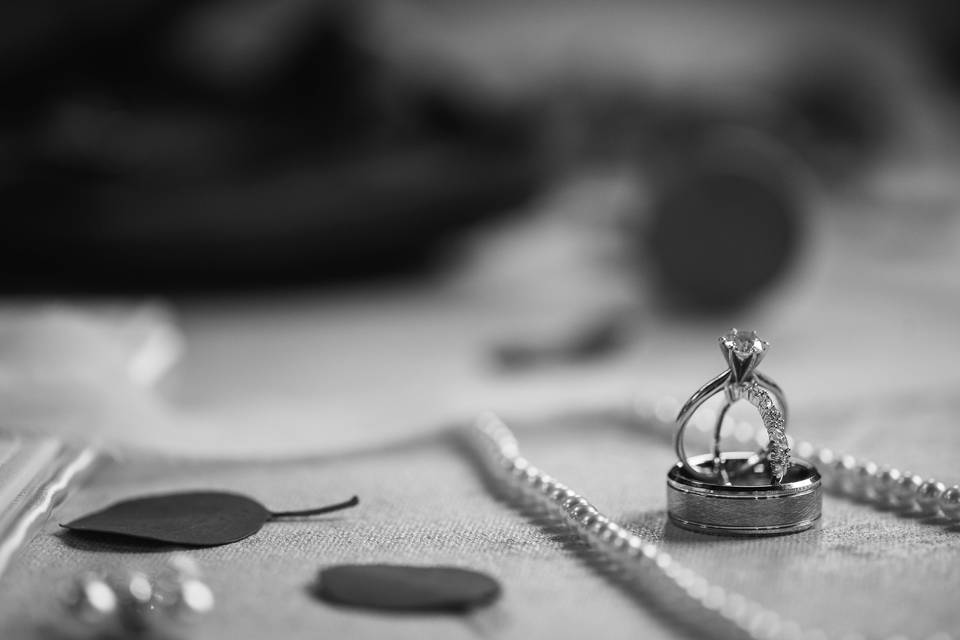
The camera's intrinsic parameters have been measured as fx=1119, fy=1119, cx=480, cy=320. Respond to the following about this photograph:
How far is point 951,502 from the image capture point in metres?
0.51

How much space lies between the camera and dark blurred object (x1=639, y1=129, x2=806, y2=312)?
1130 mm

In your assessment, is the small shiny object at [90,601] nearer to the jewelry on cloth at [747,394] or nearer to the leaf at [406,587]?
the leaf at [406,587]

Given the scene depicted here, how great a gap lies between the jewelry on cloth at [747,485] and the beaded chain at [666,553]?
28 millimetres

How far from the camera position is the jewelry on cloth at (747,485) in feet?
1.57

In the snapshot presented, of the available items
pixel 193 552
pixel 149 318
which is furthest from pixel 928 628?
pixel 149 318

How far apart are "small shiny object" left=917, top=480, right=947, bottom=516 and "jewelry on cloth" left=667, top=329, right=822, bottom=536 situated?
57 millimetres

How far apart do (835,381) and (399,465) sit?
0.39m

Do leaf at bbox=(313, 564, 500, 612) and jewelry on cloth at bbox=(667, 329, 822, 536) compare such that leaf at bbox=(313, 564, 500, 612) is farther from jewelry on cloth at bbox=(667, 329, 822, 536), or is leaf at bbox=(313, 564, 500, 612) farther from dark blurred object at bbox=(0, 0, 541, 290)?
dark blurred object at bbox=(0, 0, 541, 290)

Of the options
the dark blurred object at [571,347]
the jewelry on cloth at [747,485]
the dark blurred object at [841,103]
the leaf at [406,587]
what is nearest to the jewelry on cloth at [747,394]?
the jewelry on cloth at [747,485]

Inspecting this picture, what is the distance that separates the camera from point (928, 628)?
0.38m

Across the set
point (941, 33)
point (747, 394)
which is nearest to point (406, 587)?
point (747, 394)

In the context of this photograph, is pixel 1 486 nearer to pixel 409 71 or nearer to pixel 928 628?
pixel 928 628

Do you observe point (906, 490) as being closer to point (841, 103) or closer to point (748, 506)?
point (748, 506)

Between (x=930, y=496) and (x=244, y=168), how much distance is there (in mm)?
984
